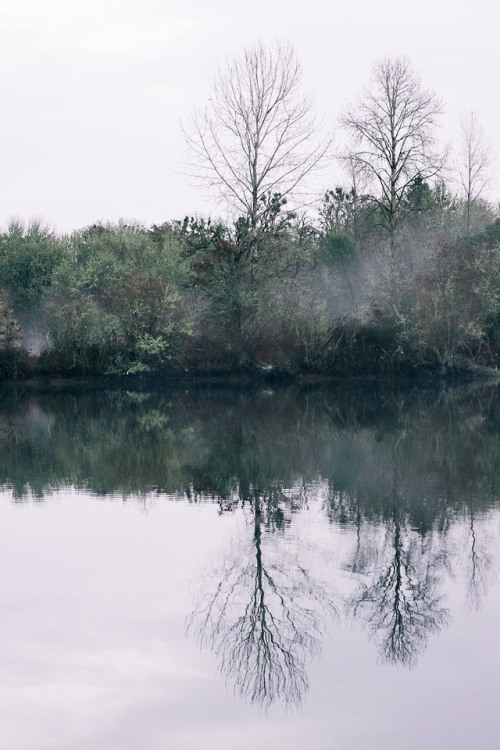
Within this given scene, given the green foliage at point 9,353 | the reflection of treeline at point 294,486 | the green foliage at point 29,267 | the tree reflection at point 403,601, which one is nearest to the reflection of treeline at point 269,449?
the reflection of treeline at point 294,486

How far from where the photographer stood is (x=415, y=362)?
43.4m

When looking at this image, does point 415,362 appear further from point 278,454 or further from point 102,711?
point 102,711

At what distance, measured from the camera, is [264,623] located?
885cm

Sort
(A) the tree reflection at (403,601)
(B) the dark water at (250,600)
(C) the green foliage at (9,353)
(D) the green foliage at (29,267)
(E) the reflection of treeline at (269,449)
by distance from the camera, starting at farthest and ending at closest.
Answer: (D) the green foliage at (29,267)
(C) the green foliage at (9,353)
(E) the reflection of treeline at (269,449)
(A) the tree reflection at (403,601)
(B) the dark water at (250,600)

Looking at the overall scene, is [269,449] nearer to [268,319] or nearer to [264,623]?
[264,623]

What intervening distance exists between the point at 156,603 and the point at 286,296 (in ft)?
114

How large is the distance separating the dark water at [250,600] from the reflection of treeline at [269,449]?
0.11 m

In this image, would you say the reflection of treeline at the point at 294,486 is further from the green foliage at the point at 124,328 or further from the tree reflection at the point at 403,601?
the green foliage at the point at 124,328

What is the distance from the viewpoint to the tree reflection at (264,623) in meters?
7.64

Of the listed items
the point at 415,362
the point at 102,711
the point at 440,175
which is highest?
the point at 440,175

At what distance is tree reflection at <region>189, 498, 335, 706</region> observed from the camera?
25.1 feet

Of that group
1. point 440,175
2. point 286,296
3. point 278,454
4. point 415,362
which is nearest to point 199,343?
point 286,296

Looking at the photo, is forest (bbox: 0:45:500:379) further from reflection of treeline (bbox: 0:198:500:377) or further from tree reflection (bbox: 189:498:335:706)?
tree reflection (bbox: 189:498:335:706)

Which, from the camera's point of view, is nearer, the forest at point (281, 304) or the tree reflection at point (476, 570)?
the tree reflection at point (476, 570)
